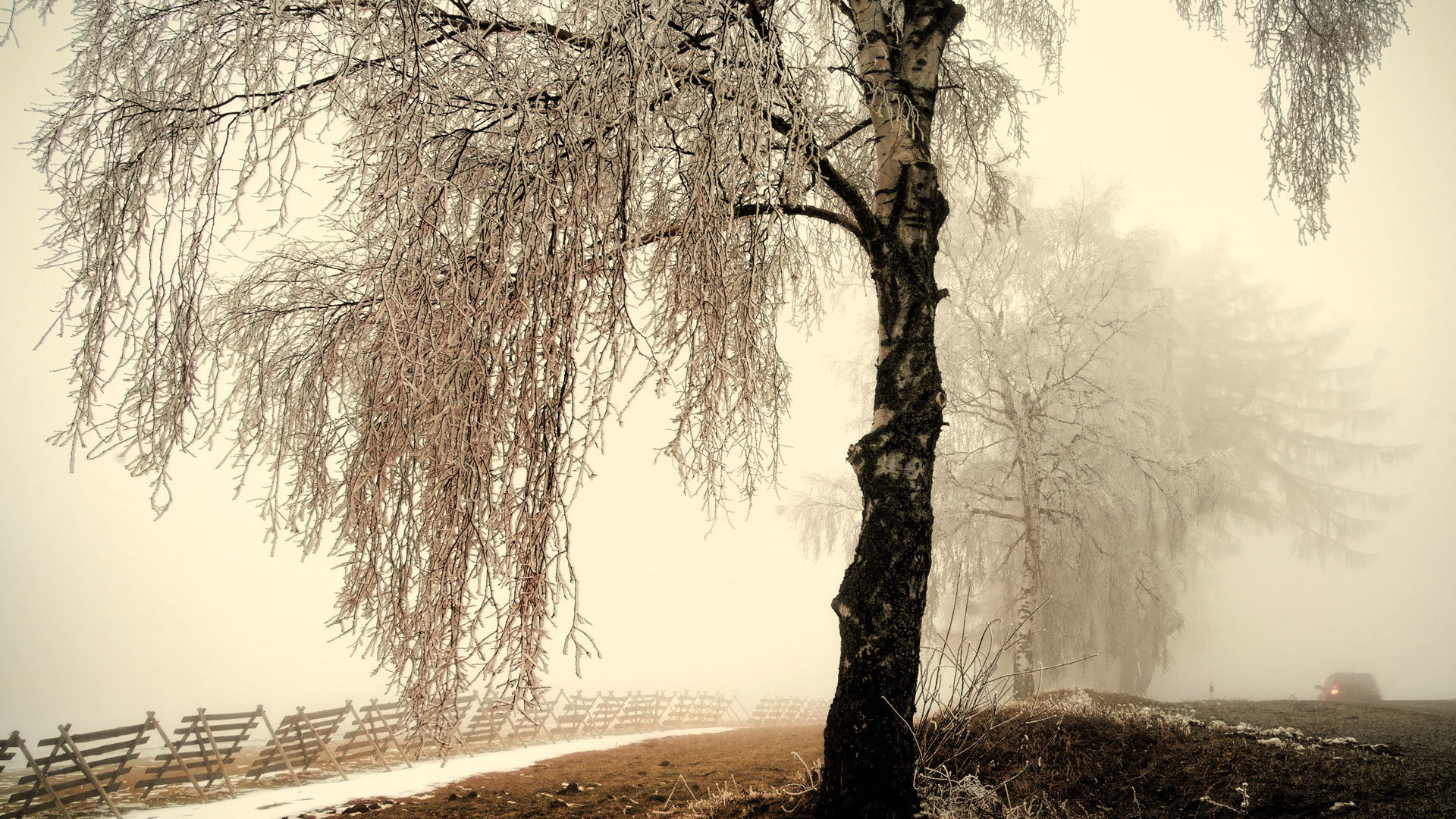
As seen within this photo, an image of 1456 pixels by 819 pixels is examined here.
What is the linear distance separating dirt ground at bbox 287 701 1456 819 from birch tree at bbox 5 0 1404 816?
125cm

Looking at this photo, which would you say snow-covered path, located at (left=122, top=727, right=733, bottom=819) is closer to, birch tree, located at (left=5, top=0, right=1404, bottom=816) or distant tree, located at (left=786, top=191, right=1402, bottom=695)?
birch tree, located at (left=5, top=0, right=1404, bottom=816)

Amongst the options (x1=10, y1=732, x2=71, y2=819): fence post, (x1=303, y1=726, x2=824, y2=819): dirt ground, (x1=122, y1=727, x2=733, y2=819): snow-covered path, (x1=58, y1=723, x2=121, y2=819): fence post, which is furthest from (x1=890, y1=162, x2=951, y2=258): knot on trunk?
(x1=58, y1=723, x2=121, y2=819): fence post

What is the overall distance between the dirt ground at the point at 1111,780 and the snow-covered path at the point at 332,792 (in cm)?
64

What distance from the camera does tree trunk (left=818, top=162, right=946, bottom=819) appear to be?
9.63ft

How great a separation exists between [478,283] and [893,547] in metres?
2.19

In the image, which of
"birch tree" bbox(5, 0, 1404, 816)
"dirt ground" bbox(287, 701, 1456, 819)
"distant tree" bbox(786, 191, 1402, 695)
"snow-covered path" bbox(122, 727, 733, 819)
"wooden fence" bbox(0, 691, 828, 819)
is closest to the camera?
"birch tree" bbox(5, 0, 1404, 816)

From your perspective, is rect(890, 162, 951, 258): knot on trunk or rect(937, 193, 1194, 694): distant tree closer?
rect(890, 162, 951, 258): knot on trunk

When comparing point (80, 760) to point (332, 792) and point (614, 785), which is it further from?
point (614, 785)

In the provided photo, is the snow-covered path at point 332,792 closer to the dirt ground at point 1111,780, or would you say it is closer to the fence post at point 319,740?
the fence post at point 319,740

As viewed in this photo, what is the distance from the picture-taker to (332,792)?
6.50 m

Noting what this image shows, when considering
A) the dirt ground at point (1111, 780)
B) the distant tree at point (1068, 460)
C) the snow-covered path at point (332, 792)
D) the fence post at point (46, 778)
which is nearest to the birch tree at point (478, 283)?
the dirt ground at point (1111, 780)

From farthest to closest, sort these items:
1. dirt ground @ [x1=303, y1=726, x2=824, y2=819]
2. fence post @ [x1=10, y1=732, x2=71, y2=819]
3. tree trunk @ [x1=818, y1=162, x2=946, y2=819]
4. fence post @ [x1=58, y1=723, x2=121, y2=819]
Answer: fence post @ [x1=58, y1=723, x2=121, y2=819] < fence post @ [x1=10, y1=732, x2=71, y2=819] < dirt ground @ [x1=303, y1=726, x2=824, y2=819] < tree trunk @ [x1=818, y1=162, x2=946, y2=819]

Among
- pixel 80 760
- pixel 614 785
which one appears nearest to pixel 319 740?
pixel 80 760

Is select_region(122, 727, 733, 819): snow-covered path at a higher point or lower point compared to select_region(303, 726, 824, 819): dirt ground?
lower
